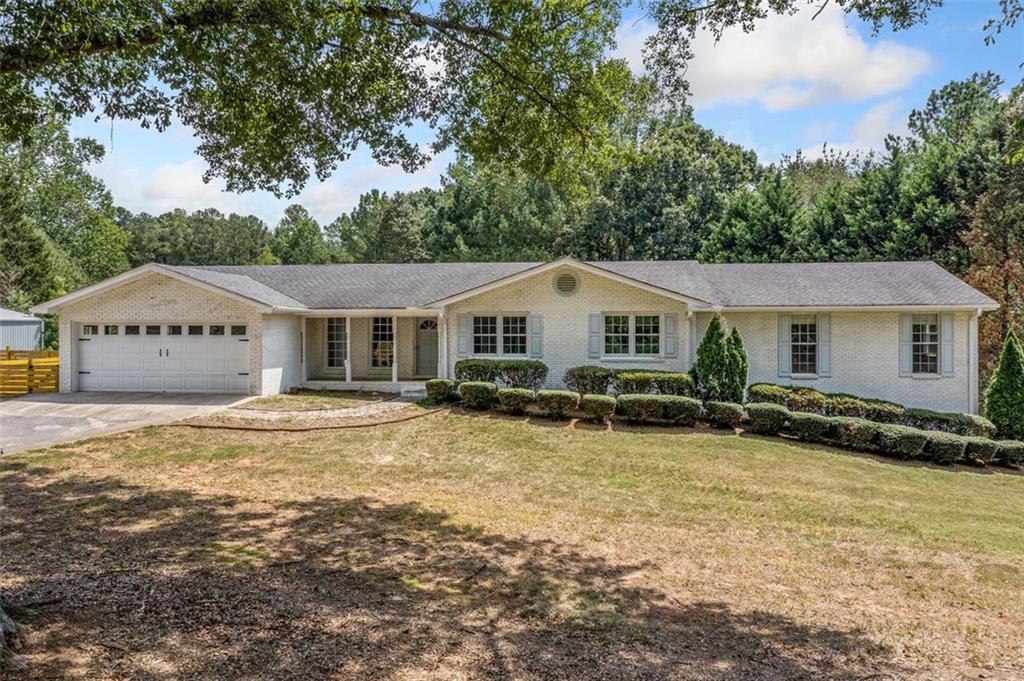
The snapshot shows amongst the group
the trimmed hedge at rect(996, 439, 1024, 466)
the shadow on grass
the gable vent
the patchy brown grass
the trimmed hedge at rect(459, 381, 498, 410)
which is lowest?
the trimmed hedge at rect(996, 439, 1024, 466)

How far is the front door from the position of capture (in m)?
20.2

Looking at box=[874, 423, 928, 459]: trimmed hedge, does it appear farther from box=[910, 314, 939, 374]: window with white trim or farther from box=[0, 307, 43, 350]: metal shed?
box=[0, 307, 43, 350]: metal shed

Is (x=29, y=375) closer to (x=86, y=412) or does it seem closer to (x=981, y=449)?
(x=86, y=412)

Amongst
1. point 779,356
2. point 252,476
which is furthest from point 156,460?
point 779,356

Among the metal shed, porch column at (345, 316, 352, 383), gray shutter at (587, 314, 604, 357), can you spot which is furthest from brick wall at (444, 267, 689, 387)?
the metal shed

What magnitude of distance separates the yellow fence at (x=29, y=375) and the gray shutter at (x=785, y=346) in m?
21.0

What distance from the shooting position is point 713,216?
3322 cm

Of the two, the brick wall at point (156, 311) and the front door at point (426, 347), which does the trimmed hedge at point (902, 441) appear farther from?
the brick wall at point (156, 311)

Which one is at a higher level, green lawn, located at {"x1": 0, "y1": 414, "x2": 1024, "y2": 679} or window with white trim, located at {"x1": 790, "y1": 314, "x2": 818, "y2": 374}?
window with white trim, located at {"x1": 790, "y1": 314, "x2": 818, "y2": 374}

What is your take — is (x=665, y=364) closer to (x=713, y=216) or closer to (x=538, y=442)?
→ (x=538, y=442)

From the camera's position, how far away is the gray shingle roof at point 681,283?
55.2 ft

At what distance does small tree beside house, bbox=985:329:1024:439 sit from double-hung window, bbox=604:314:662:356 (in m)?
8.19

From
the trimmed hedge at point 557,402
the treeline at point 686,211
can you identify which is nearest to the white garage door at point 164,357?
the treeline at point 686,211

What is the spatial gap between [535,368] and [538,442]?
4077 millimetres
